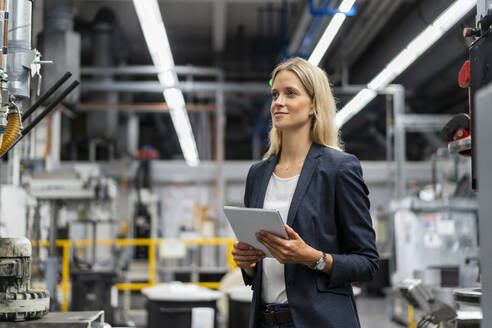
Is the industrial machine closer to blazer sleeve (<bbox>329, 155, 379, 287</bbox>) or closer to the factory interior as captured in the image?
the factory interior

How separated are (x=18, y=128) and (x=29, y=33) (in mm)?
459

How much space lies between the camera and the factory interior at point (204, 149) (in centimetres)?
209

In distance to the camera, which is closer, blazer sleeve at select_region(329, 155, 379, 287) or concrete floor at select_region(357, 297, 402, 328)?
blazer sleeve at select_region(329, 155, 379, 287)

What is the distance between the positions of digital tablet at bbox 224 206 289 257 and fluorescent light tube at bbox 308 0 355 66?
105 inches

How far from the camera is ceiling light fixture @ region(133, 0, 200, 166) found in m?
5.05

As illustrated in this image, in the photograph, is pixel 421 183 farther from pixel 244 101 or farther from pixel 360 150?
pixel 244 101

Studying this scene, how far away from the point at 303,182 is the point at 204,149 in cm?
1098

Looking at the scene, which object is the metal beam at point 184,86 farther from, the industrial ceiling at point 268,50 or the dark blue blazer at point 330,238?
the dark blue blazer at point 330,238

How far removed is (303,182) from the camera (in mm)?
1634

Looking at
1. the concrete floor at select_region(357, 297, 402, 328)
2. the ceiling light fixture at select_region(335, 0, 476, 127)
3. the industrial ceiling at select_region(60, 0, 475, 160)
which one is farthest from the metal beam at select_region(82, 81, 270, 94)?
the concrete floor at select_region(357, 297, 402, 328)

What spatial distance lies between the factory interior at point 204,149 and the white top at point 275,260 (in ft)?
0.35

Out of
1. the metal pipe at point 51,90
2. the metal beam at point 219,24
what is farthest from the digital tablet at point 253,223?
the metal beam at point 219,24

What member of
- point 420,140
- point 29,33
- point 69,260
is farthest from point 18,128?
point 420,140

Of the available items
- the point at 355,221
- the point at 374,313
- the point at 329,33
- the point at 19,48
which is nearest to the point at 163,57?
the point at 329,33
